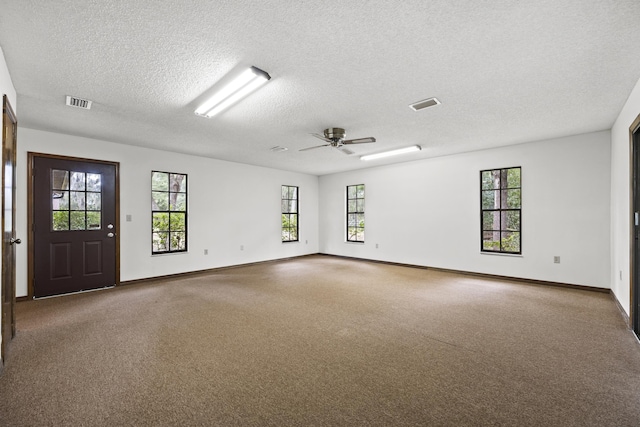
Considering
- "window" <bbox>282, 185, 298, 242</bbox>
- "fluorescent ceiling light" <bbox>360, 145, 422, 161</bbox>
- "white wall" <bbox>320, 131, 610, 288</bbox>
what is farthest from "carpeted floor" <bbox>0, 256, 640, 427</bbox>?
"window" <bbox>282, 185, 298, 242</bbox>

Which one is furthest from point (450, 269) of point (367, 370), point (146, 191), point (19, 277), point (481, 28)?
point (19, 277)

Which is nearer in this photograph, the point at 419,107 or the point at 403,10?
the point at 403,10

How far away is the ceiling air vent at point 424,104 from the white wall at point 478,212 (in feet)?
9.94

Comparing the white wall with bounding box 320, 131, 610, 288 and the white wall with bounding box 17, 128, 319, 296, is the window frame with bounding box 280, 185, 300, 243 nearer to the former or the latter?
the white wall with bounding box 17, 128, 319, 296

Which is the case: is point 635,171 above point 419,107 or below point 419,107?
below

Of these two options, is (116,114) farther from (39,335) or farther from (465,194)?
(465,194)

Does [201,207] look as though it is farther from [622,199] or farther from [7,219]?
[622,199]

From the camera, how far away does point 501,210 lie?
554 centimetres

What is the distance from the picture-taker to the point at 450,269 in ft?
20.4

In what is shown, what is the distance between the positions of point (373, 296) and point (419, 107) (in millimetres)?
2765

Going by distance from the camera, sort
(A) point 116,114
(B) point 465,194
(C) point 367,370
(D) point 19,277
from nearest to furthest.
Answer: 1. (C) point 367,370
2. (A) point 116,114
3. (D) point 19,277
4. (B) point 465,194

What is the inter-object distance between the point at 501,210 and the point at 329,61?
4810 millimetres

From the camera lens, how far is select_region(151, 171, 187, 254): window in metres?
5.73

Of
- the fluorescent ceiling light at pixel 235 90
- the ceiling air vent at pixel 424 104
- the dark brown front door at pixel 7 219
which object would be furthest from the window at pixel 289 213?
the dark brown front door at pixel 7 219
